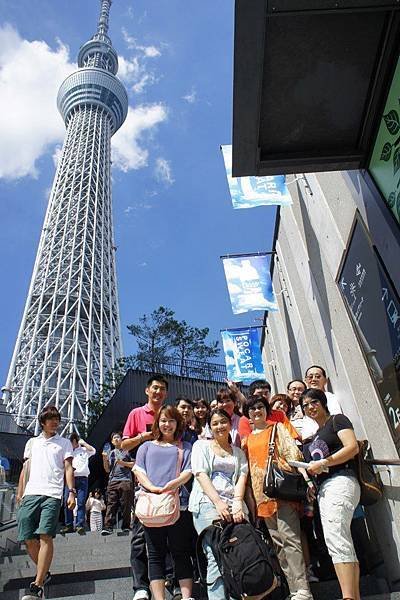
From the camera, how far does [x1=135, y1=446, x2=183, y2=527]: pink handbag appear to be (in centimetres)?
328

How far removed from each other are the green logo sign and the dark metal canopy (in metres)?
0.11

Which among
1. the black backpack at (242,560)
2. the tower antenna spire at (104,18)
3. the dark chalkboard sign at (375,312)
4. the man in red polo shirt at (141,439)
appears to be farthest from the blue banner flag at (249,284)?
the tower antenna spire at (104,18)

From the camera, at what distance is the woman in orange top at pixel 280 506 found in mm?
3057

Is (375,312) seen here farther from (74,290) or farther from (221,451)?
(74,290)

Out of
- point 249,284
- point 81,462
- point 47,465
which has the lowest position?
point 47,465

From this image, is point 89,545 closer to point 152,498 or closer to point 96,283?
point 152,498

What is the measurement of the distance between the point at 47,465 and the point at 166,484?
1.26 m

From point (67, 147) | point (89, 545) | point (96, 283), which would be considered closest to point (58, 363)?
point (96, 283)

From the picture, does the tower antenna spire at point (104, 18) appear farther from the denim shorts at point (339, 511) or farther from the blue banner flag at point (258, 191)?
the denim shorts at point (339, 511)

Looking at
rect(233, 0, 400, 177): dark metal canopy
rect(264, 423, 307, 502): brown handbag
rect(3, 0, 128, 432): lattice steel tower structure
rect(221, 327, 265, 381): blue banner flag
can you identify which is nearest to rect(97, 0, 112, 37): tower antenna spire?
rect(3, 0, 128, 432): lattice steel tower structure

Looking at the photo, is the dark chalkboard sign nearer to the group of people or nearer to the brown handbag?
the group of people

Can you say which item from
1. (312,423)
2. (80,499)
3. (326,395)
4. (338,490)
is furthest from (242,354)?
(338,490)

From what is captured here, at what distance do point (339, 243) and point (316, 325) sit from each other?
1576mm

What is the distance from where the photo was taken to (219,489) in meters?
3.36
